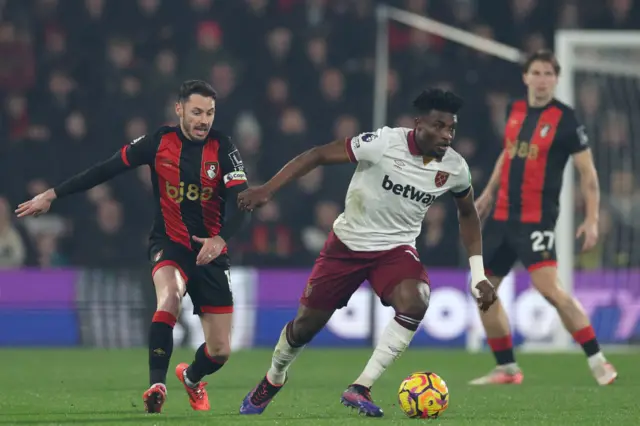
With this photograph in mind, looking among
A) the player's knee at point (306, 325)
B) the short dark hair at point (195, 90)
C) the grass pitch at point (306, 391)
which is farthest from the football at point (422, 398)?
the short dark hair at point (195, 90)

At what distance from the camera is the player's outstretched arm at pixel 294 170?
662 cm

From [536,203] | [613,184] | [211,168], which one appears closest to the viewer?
[211,168]

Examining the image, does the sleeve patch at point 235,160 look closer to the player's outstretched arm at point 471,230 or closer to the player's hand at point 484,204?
the player's outstretched arm at point 471,230

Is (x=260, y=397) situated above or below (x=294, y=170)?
below

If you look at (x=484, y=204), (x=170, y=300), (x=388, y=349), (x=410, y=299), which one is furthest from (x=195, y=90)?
(x=484, y=204)

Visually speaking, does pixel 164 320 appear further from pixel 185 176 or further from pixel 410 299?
pixel 410 299

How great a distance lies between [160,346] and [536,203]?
3.76 meters

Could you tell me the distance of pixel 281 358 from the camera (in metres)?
7.52

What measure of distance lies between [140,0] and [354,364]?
22.0ft

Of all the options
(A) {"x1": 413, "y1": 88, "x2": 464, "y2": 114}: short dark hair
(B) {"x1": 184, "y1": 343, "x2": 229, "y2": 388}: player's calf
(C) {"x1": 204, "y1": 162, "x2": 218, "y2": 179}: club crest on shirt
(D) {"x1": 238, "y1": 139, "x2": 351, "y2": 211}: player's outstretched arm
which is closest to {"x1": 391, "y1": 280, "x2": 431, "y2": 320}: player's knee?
(D) {"x1": 238, "y1": 139, "x2": 351, "y2": 211}: player's outstretched arm

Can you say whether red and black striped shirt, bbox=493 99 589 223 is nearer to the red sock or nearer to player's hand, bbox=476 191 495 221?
player's hand, bbox=476 191 495 221

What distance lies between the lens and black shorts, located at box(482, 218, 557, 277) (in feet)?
33.0

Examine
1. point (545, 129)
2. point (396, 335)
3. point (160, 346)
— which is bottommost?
point (160, 346)

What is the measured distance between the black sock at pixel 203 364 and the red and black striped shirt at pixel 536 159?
314 centimetres
